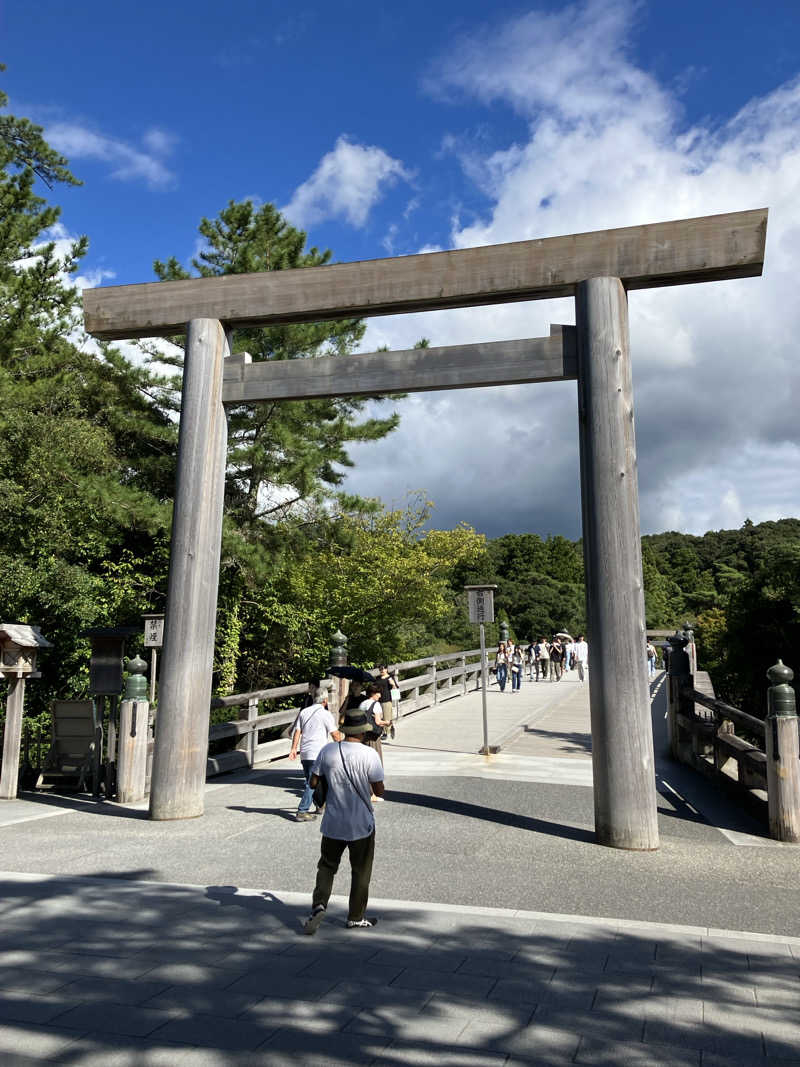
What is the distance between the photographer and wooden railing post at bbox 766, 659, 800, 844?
739 cm

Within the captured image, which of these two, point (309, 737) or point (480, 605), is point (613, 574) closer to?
point (309, 737)

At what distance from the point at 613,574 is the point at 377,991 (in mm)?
4375

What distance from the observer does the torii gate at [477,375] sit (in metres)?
7.14

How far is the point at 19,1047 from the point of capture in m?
3.25

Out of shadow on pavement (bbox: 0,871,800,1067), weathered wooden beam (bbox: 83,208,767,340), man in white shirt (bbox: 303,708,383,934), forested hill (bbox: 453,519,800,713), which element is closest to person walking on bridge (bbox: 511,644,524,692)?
forested hill (bbox: 453,519,800,713)

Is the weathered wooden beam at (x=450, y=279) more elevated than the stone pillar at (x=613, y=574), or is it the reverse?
the weathered wooden beam at (x=450, y=279)

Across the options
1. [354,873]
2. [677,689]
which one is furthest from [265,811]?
[677,689]

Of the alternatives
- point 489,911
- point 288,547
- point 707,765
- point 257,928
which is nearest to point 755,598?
point 707,765

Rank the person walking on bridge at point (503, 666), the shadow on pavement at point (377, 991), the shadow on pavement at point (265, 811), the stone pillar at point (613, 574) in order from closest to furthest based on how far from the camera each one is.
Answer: the shadow on pavement at point (377, 991) → the stone pillar at point (613, 574) → the shadow on pavement at point (265, 811) → the person walking on bridge at point (503, 666)

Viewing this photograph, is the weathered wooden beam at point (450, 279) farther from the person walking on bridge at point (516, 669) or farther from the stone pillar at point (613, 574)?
the person walking on bridge at point (516, 669)

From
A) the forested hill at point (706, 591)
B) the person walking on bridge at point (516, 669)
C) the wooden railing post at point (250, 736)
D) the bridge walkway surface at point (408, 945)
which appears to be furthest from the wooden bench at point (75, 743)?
the person walking on bridge at point (516, 669)

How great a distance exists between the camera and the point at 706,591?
56.3 metres

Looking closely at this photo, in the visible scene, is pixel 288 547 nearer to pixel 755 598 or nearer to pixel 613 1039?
pixel 755 598

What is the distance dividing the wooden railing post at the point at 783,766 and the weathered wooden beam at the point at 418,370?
3.85 m
